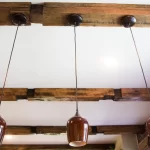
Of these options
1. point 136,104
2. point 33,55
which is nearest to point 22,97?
point 33,55

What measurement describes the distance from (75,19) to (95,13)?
0.49 ft

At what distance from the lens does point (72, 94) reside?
3047mm

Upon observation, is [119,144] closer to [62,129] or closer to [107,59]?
[62,129]

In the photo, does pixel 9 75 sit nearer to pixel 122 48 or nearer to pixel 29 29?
pixel 29 29

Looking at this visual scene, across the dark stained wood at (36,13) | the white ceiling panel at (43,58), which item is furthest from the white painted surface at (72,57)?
the dark stained wood at (36,13)

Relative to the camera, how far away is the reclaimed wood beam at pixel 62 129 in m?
4.75

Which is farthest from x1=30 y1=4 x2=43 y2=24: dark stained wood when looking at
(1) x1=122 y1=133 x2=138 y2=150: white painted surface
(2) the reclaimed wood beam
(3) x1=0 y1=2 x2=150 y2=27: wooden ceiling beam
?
(1) x1=122 y1=133 x2=138 y2=150: white painted surface

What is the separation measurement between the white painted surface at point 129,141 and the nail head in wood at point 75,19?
153 inches

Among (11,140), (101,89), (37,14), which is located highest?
(11,140)

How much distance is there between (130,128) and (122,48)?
2.72m

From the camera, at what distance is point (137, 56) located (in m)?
2.57

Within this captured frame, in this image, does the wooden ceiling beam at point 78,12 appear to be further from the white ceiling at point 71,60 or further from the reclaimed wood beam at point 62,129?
the reclaimed wood beam at point 62,129

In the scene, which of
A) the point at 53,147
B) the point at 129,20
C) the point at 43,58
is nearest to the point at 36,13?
the point at 129,20

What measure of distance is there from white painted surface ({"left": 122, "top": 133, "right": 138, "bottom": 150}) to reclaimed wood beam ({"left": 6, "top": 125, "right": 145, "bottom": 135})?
382mm
